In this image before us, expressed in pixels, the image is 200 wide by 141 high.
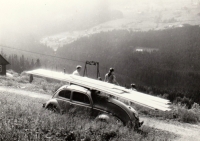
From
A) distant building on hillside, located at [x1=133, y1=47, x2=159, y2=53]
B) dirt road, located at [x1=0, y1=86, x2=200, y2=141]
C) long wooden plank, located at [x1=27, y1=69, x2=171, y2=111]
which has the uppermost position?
distant building on hillside, located at [x1=133, y1=47, x2=159, y2=53]

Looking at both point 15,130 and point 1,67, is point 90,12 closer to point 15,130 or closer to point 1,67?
point 1,67

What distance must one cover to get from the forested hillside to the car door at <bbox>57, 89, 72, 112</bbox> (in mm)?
72814

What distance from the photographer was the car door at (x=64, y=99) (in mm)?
8430

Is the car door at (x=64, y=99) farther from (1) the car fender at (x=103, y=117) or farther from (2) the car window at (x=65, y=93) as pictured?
(1) the car fender at (x=103, y=117)

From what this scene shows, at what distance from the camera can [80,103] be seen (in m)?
8.37

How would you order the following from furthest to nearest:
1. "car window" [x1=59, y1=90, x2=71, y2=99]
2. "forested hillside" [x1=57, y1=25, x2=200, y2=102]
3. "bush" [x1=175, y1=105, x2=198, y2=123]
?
"forested hillside" [x1=57, y1=25, x2=200, y2=102]
"bush" [x1=175, y1=105, x2=198, y2=123]
"car window" [x1=59, y1=90, x2=71, y2=99]

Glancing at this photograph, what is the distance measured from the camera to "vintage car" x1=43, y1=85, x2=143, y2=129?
8.02 meters

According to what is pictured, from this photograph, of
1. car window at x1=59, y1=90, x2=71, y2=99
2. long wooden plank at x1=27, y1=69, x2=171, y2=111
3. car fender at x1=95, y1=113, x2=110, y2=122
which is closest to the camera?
long wooden plank at x1=27, y1=69, x2=171, y2=111

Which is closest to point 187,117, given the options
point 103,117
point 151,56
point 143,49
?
point 103,117

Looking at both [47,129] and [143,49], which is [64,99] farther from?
[143,49]

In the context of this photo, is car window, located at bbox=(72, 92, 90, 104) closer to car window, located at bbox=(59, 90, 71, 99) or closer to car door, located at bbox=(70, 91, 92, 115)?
car door, located at bbox=(70, 91, 92, 115)

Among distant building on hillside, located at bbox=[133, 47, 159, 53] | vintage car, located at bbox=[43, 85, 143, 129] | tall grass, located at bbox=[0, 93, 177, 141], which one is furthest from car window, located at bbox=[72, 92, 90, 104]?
distant building on hillside, located at bbox=[133, 47, 159, 53]

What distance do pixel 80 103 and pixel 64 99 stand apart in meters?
0.69

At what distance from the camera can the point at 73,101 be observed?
8.48 m
